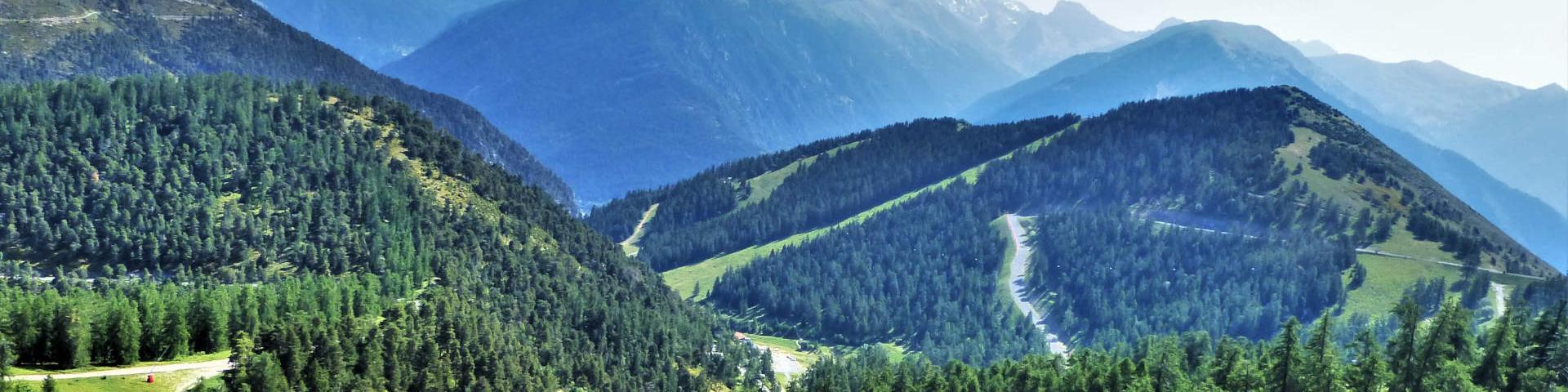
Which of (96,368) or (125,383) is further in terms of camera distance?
(96,368)

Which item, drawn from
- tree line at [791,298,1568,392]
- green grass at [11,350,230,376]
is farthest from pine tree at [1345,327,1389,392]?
green grass at [11,350,230,376]

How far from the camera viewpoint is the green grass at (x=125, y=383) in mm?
90438

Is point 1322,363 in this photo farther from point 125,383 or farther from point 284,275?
point 284,275

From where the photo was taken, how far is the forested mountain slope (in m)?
108

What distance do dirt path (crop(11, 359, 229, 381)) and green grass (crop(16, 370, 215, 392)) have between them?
124 cm

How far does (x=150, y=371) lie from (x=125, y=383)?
21.9 ft

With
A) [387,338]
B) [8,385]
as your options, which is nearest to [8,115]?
[387,338]

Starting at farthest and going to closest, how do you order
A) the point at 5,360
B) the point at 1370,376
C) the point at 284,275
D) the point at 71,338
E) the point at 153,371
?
1. the point at 284,275
2. the point at 153,371
3. the point at 71,338
4. the point at 1370,376
5. the point at 5,360

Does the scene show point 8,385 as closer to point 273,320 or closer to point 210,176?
point 273,320

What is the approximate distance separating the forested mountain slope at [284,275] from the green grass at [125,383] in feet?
20.8

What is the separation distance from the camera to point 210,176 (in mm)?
180625

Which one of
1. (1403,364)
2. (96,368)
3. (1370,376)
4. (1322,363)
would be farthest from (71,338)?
(1403,364)

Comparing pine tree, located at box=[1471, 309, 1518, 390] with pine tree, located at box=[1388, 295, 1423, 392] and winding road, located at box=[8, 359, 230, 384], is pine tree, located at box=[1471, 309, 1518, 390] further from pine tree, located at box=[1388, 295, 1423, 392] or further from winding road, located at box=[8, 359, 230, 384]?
winding road, located at box=[8, 359, 230, 384]

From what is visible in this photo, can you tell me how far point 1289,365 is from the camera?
92500mm
